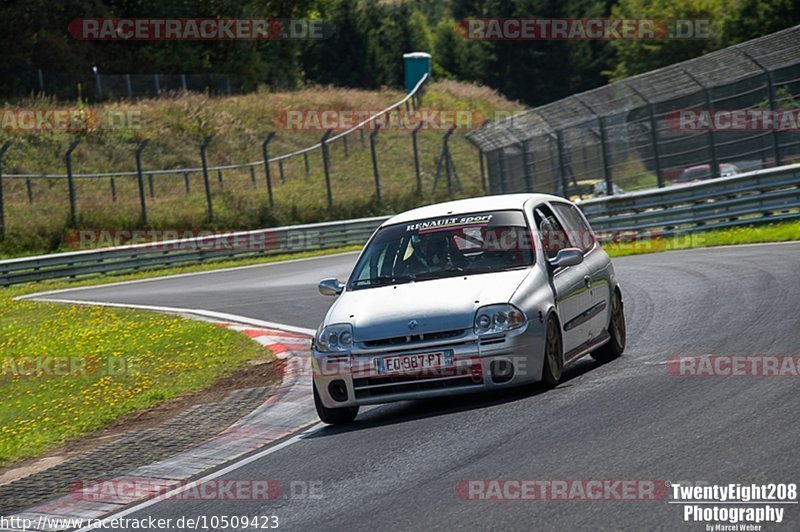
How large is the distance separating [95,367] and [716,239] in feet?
42.1

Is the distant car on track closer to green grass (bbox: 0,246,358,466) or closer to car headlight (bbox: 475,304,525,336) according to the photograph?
Result: green grass (bbox: 0,246,358,466)

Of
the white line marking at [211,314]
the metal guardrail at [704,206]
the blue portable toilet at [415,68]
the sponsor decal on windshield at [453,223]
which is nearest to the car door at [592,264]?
the sponsor decal on windshield at [453,223]

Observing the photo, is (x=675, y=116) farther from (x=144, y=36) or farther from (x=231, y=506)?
(x=144, y=36)

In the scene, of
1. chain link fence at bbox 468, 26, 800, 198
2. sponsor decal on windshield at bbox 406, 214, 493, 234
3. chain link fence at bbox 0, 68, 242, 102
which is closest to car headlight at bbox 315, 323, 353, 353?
sponsor decal on windshield at bbox 406, 214, 493, 234

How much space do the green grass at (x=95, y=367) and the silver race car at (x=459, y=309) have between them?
2.71 metres

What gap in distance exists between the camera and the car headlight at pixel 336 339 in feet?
29.6

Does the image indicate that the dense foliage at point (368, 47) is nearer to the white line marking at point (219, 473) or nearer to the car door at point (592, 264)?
the car door at point (592, 264)

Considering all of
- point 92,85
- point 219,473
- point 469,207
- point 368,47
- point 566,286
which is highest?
point 368,47

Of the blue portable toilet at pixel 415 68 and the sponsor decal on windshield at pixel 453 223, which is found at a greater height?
the blue portable toilet at pixel 415 68

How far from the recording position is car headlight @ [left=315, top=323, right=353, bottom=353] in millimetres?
9008

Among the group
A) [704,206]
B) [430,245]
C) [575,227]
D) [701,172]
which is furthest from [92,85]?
[430,245]

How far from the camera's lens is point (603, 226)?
26266mm

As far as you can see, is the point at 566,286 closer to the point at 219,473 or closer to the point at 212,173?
the point at 219,473

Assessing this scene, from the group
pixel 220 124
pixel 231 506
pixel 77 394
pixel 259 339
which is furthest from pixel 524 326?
pixel 220 124
